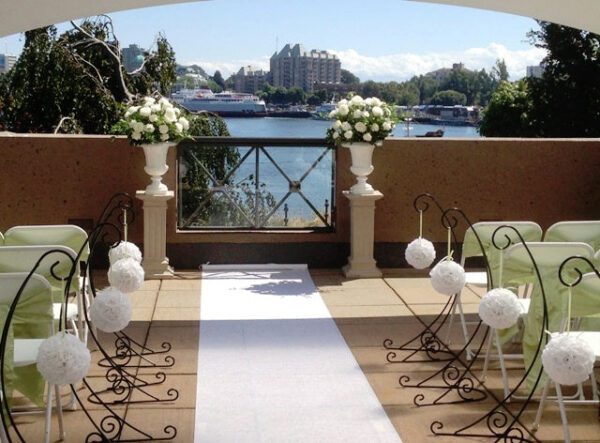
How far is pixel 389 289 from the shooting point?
809 centimetres

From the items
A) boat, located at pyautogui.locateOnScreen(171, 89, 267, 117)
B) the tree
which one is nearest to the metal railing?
boat, located at pyautogui.locateOnScreen(171, 89, 267, 117)

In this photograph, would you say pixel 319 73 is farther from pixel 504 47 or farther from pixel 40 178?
pixel 504 47

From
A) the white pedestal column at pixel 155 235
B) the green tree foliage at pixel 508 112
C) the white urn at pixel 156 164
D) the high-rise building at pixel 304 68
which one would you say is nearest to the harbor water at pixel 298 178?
the white urn at pixel 156 164

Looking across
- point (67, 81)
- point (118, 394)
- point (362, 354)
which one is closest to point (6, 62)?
point (67, 81)

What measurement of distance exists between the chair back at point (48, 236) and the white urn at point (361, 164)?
3445 mm

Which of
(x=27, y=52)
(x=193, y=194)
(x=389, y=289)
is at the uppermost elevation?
(x=27, y=52)

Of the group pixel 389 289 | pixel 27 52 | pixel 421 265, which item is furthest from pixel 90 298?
pixel 27 52

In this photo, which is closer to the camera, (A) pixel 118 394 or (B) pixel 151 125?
(A) pixel 118 394

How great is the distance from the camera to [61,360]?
11.9ft

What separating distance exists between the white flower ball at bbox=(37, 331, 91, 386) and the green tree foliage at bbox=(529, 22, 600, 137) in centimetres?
2376

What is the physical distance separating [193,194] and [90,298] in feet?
10.6

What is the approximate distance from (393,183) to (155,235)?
220 centimetres

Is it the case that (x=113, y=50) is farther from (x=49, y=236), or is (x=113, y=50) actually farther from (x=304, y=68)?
(x=49, y=236)

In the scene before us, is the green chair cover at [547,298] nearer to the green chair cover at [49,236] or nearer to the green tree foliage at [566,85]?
the green chair cover at [49,236]
